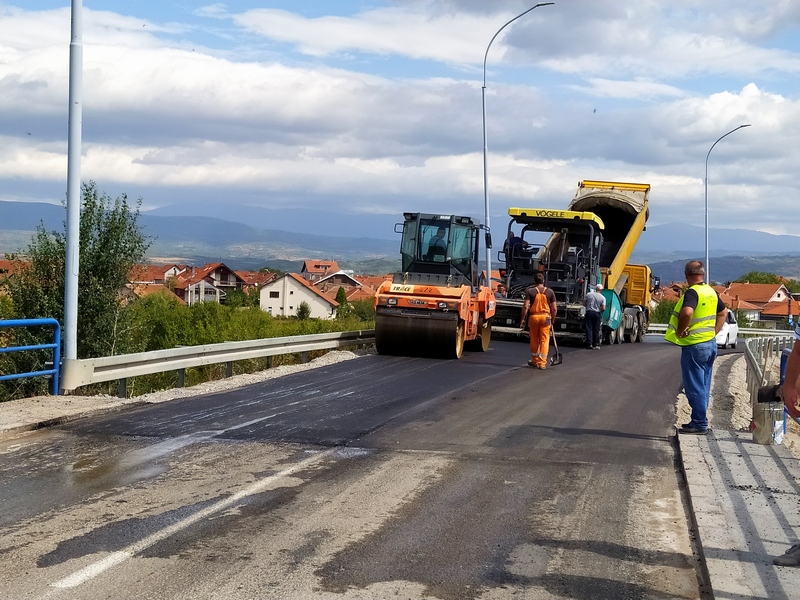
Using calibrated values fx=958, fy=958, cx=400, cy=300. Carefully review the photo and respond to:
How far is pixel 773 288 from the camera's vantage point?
13000 centimetres

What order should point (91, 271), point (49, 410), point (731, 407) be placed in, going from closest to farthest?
point (49, 410) < point (731, 407) < point (91, 271)

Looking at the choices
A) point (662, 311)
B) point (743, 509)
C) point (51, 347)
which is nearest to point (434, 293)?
point (51, 347)

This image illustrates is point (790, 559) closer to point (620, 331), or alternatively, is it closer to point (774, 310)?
point (620, 331)

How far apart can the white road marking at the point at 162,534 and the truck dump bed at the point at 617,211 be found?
20.1 metres

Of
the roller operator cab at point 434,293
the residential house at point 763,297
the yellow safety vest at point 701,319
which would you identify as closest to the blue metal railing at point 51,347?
the yellow safety vest at point 701,319

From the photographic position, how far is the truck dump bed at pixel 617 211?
2673 centimetres

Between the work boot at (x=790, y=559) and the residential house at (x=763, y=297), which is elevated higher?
the residential house at (x=763, y=297)

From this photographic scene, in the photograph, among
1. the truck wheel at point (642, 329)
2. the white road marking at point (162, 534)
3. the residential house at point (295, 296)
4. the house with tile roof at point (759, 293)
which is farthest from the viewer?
the house with tile roof at point (759, 293)

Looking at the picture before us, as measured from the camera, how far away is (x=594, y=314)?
2383 cm

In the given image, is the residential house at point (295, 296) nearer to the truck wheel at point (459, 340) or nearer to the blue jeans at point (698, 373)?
the truck wheel at point (459, 340)

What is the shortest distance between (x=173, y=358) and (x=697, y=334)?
7.41m

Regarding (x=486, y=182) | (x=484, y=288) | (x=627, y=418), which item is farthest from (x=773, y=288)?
(x=627, y=418)

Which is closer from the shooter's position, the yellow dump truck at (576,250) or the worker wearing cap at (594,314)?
the worker wearing cap at (594,314)

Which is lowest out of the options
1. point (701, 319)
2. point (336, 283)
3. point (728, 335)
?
point (728, 335)
